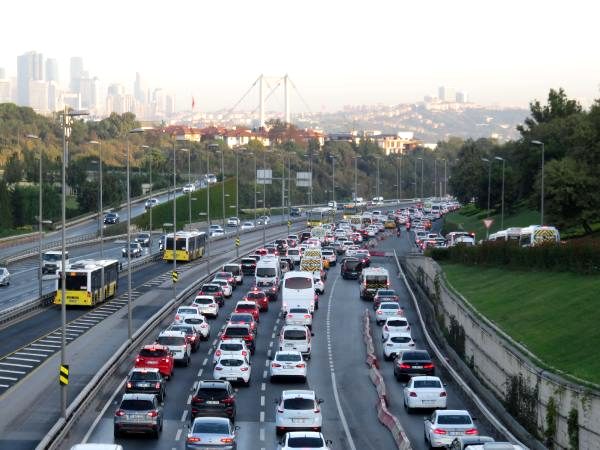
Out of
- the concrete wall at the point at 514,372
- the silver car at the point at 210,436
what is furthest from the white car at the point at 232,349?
the silver car at the point at 210,436

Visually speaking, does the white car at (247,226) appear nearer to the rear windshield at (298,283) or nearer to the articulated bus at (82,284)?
the rear windshield at (298,283)

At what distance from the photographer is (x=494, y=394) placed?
38.0 m

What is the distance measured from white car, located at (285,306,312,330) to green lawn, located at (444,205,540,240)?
41.0 meters

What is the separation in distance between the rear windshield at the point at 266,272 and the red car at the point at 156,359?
2861 centimetres

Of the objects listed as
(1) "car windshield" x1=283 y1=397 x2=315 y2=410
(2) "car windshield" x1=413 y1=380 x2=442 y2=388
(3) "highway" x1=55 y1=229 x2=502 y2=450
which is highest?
(1) "car windshield" x1=283 y1=397 x2=315 y2=410

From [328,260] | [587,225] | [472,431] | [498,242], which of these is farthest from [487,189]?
[472,431]

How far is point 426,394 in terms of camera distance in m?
36.2

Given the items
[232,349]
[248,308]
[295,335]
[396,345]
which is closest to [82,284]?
[248,308]

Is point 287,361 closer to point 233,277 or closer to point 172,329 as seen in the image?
point 172,329

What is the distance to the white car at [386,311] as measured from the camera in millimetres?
57688

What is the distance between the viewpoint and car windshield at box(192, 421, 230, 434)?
2905 centimetres

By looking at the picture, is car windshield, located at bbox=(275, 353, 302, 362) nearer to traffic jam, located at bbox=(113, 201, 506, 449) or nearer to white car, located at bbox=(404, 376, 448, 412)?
traffic jam, located at bbox=(113, 201, 506, 449)

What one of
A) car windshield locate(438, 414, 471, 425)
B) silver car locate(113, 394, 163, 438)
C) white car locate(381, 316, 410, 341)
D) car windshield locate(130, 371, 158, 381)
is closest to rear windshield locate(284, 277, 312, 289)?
white car locate(381, 316, 410, 341)

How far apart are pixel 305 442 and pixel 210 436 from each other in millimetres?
2639
